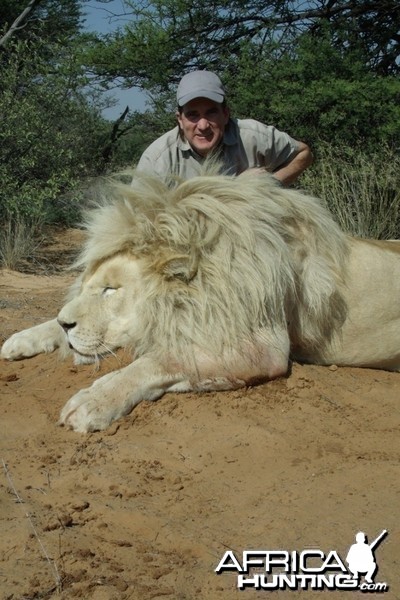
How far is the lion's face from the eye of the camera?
3770 millimetres

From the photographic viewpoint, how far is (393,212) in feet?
28.1

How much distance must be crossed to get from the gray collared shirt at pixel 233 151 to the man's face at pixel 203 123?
80 mm

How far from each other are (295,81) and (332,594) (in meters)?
8.63

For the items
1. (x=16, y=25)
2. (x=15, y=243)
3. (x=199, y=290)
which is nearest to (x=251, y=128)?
(x=199, y=290)

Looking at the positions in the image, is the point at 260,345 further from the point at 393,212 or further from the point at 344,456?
the point at 393,212

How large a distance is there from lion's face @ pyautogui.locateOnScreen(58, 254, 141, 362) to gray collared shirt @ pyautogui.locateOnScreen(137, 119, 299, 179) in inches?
52.2

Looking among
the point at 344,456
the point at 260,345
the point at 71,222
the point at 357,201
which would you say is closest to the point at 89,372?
the point at 260,345

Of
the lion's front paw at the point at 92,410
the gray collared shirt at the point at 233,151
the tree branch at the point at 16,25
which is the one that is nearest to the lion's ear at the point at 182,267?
the lion's front paw at the point at 92,410

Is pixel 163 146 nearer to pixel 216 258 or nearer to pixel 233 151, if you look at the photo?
pixel 233 151

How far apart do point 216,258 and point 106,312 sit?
0.57 m

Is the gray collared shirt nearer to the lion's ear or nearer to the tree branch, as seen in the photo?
the lion's ear

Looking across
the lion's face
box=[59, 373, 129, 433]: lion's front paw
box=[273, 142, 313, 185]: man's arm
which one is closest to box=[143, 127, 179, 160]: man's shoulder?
box=[273, 142, 313, 185]: man's arm

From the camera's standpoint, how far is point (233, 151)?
520 centimetres

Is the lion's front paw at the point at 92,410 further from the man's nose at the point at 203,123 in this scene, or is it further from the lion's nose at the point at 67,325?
A: the man's nose at the point at 203,123
